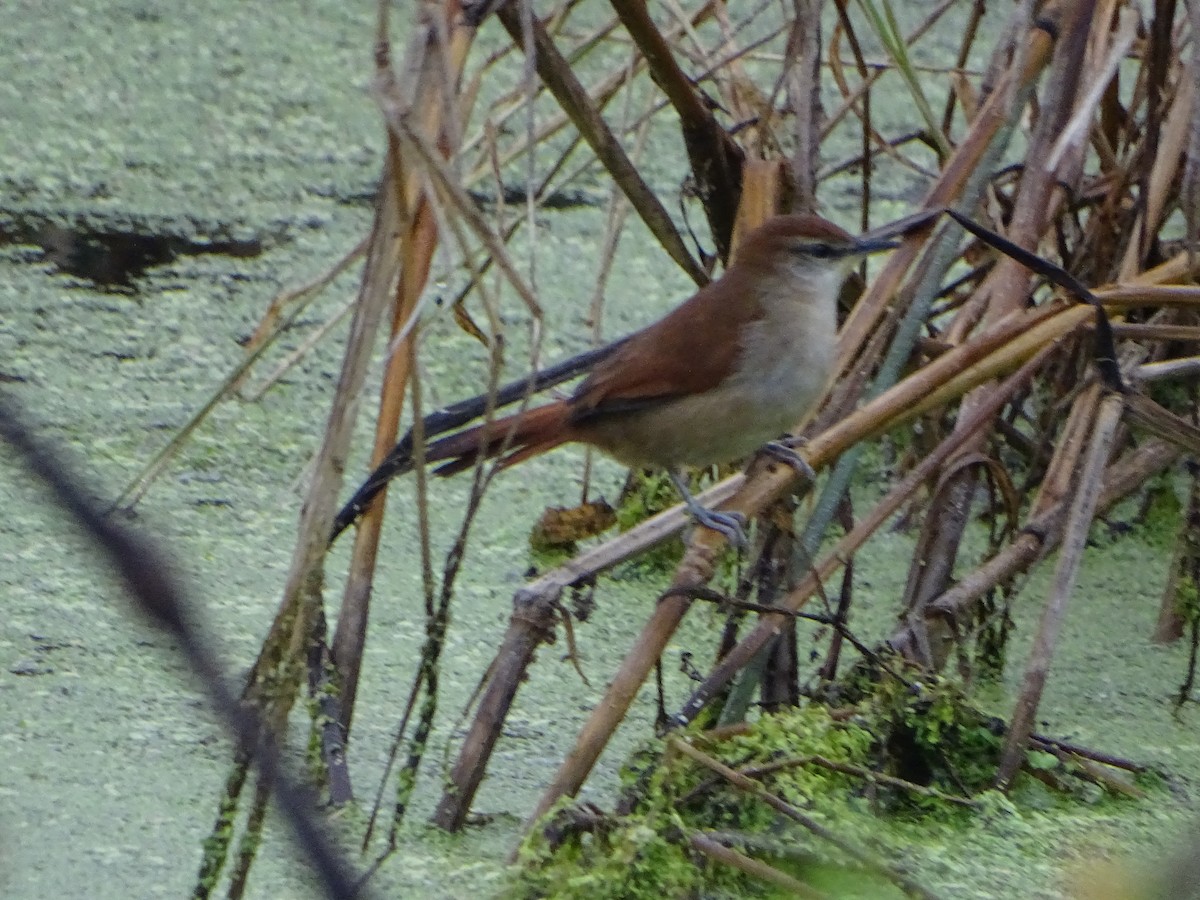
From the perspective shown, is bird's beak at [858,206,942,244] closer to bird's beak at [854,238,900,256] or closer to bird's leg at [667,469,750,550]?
bird's beak at [854,238,900,256]

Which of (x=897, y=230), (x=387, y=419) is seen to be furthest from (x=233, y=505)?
(x=897, y=230)

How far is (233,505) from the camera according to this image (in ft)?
9.98

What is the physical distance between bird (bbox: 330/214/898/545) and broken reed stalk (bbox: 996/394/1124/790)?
382 mm

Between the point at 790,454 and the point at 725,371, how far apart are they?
0.74 ft

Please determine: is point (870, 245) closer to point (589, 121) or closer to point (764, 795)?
point (589, 121)

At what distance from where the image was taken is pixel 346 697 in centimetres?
219

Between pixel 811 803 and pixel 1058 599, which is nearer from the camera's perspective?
pixel 811 803

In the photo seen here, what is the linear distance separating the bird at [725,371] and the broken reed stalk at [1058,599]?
1.25 feet

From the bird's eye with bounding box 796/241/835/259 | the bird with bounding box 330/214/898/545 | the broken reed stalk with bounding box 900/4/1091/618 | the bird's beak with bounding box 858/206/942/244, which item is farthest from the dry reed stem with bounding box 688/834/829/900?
the bird's eye with bounding box 796/241/835/259

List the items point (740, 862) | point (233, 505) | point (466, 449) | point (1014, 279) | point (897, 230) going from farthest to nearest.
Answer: point (233, 505) < point (1014, 279) < point (897, 230) < point (466, 449) < point (740, 862)

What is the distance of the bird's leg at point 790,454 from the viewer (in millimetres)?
2178

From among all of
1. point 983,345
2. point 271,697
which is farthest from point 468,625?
point 271,697

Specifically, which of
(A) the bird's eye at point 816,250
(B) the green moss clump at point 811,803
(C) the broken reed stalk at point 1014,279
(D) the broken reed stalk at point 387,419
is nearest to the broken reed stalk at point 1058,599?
(B) the green moss clump at point 811,803

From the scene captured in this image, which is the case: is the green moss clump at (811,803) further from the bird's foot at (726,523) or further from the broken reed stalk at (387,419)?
the broken reed stalk at (387,419)
